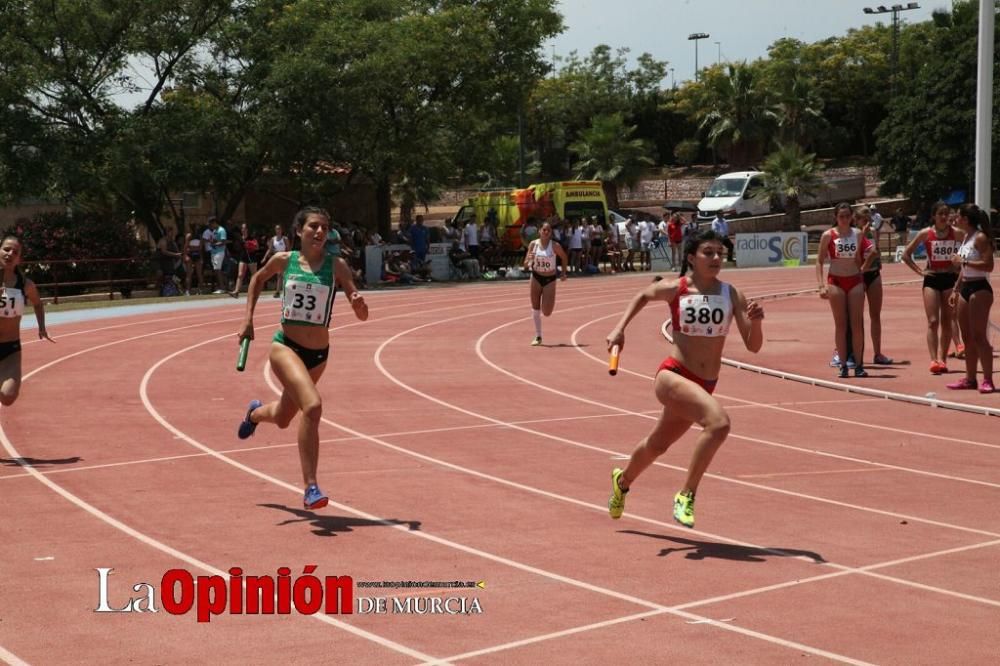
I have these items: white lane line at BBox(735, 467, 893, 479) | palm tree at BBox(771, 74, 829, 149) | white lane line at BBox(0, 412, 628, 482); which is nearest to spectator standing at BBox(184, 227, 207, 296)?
white lane line at BBox(0, 412, 628, 482)

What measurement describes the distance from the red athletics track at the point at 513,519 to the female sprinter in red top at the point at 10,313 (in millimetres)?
733

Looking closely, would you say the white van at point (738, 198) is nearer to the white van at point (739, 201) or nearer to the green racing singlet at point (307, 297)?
the white van at point (739, 201)

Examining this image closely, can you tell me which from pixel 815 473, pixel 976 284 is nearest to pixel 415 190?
pixel 976 284

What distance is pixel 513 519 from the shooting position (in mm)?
8633

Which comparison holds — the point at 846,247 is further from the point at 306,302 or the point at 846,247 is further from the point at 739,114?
the point at 739,114

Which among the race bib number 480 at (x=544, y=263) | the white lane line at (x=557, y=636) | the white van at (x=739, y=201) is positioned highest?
the white van at (x=739, y=201)

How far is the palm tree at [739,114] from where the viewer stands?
70562mm

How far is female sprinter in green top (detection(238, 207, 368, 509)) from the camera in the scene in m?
8.65

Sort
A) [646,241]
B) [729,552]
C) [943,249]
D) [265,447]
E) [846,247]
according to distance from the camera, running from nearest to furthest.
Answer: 1. [729,552]
2. [265,447]
3. [943,249]
4. [846,247]
5. [646,241]

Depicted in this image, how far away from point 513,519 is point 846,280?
8.34 metres

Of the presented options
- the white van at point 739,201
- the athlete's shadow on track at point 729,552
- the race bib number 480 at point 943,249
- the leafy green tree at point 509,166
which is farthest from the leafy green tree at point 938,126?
the athlete's shadow on track at point 729,552

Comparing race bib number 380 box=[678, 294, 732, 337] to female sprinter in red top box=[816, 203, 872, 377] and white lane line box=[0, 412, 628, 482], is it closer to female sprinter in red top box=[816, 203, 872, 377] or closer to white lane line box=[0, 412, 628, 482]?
white lane line box=[0, 412, 628, 482]

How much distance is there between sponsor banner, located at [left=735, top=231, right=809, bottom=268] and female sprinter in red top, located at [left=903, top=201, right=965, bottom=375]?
27.1m

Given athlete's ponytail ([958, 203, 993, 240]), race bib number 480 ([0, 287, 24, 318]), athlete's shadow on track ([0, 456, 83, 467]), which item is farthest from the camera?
athlete's ponytail ([958, 203, 993, 240])
